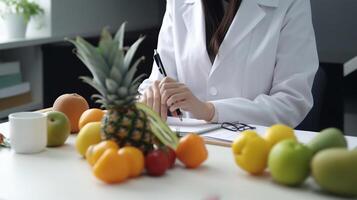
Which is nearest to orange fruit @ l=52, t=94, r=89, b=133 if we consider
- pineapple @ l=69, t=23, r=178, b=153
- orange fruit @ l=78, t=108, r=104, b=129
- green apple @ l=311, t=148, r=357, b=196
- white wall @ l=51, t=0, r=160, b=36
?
orange fruit @ l=78, t=108, r=104, b=129

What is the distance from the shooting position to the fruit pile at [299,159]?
860mm

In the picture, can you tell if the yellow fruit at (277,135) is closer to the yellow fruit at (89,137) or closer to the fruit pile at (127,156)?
the fruit pile at (127,156)

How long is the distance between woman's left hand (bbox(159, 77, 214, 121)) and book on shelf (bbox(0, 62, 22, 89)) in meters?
1.24

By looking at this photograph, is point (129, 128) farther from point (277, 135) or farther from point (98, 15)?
point (98, 15)

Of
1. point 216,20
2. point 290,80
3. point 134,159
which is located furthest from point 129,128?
point 216,20

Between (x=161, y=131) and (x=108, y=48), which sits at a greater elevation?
(x=108, y=48)

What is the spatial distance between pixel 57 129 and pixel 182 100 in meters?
0.38

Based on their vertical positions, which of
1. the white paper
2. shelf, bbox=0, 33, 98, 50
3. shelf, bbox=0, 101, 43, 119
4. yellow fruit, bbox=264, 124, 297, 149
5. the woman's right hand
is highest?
yellow fruit, bbox=264, 124, 297, 149

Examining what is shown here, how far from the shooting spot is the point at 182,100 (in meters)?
1.44

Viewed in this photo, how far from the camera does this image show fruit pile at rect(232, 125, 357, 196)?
2.82ft

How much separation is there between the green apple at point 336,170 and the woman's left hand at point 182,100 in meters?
0.57

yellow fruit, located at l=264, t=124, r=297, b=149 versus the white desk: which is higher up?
yellow fruit, located at l=264, t=124, r=297, b=149

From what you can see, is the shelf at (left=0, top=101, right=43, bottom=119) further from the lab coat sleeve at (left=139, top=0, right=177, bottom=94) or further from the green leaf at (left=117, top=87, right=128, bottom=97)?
the green leaf at (left=117, top=87, right=128, bottom=97)

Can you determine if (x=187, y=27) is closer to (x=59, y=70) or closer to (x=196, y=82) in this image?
(x=196, y=82)
